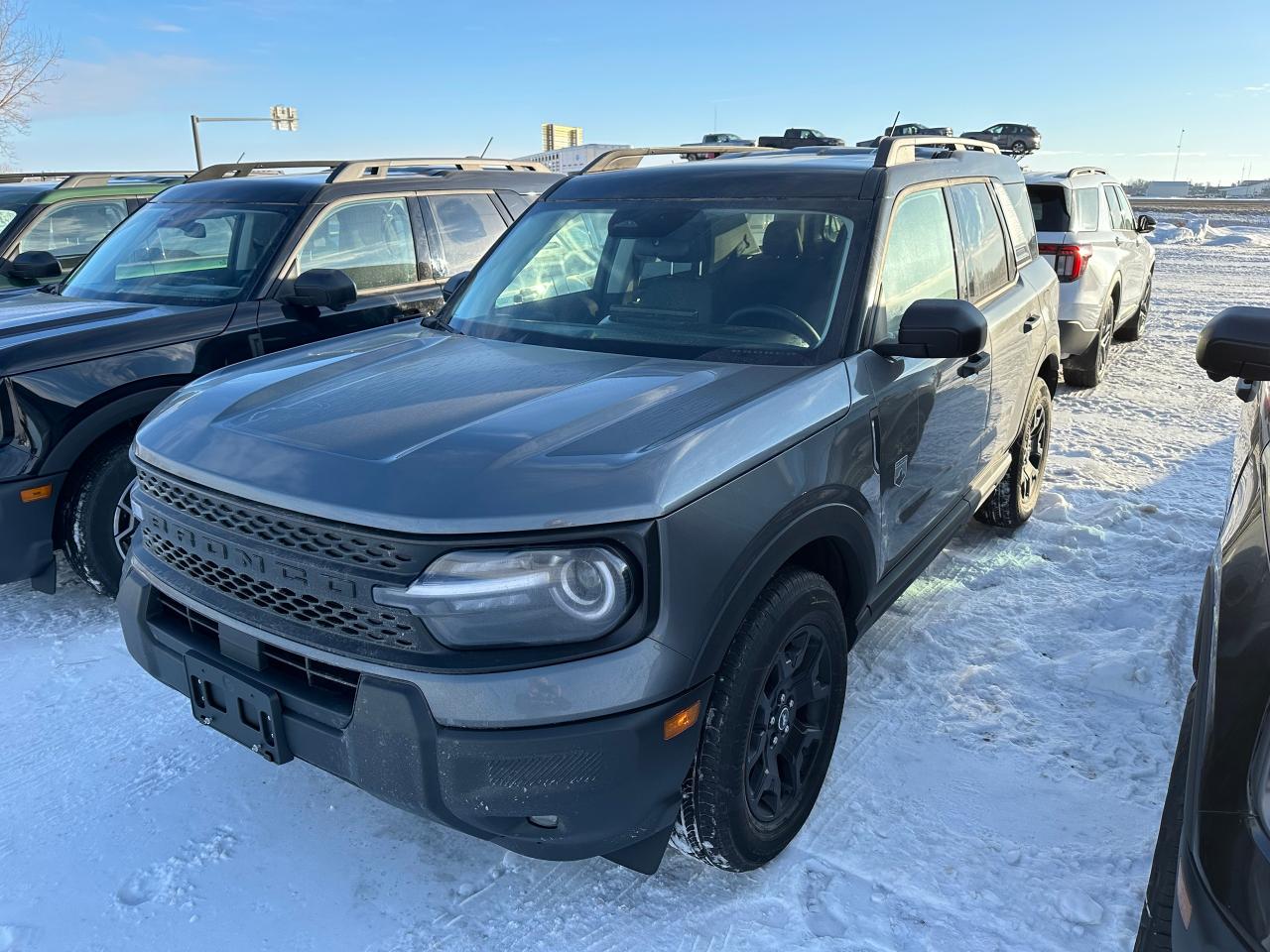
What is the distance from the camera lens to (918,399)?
126 inches

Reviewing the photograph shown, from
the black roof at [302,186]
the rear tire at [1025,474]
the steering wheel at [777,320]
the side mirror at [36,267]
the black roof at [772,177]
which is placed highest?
the black roof at [302,186]

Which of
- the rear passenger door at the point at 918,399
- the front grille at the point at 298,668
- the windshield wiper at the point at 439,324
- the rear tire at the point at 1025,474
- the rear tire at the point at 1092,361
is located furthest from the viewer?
the rear tire at the point at 1092,361

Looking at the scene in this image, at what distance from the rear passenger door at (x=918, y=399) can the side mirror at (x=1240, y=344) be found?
3.03 ft

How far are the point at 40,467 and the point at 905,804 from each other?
11.9ft

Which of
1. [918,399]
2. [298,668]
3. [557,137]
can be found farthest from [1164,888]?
[557,137]

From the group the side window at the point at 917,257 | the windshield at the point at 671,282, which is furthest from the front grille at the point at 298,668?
the side window at the point at 917,257

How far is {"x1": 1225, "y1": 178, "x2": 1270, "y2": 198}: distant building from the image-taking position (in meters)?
95.2

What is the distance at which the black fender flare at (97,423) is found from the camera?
3891 mm

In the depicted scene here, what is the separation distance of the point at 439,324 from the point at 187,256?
2339 mm

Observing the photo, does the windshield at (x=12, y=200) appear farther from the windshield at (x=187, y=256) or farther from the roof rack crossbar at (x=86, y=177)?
the windshield at (x=187, y=256)

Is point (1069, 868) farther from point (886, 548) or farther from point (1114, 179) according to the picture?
point (1114, 179)

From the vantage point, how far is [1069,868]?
8.56 ft

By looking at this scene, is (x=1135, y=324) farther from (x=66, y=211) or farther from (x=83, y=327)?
(x=66, y=211)

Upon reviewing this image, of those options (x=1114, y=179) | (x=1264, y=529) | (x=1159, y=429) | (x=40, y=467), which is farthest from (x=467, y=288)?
(x=1114, y=179)
